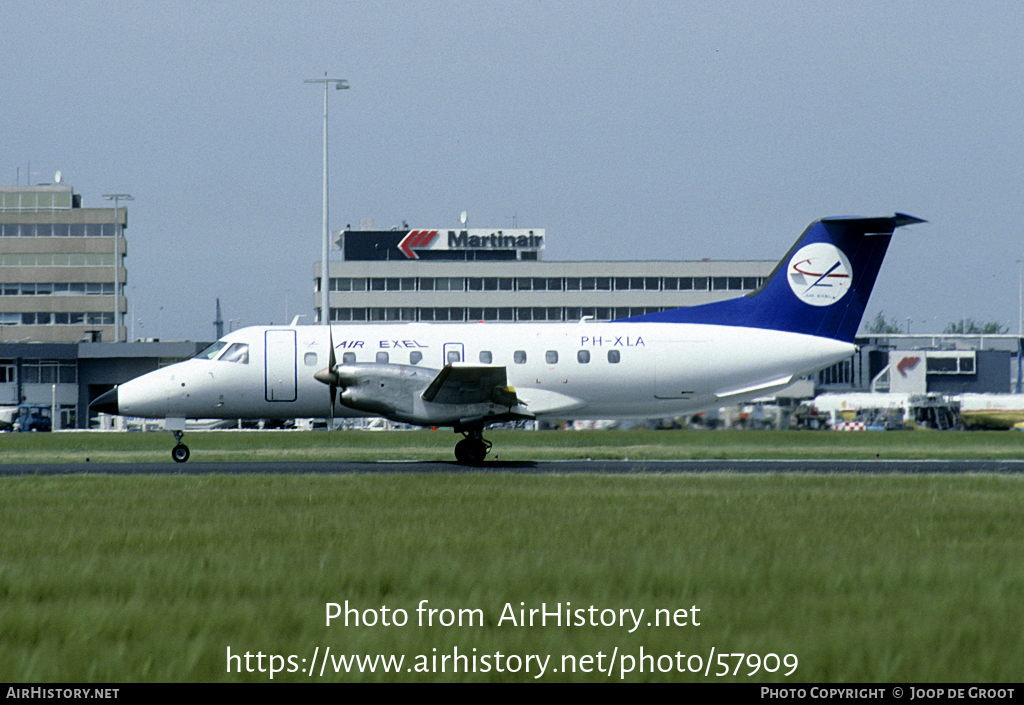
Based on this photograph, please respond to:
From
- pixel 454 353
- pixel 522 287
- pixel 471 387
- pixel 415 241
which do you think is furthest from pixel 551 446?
pixel 415 241

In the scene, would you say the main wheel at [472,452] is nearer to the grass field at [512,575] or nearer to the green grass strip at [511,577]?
the grass field at [512,575]

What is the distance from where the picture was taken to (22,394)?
3410 inches

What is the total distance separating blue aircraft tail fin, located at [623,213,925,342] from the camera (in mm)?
26891

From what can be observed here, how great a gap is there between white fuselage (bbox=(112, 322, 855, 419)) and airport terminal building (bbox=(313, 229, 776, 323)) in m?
73.1

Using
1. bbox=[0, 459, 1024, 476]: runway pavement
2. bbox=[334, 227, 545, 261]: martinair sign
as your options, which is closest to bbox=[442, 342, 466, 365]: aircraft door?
bbox=[0, 459, 1024, 476]: runway pavement

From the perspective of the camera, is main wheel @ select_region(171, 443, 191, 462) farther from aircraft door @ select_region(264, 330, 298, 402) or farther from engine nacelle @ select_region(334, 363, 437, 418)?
engine nacelle @ select_region(334, 363, 437, 418)

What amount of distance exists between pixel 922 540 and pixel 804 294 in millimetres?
15577

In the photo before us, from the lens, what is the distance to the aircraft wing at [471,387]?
23.6 m

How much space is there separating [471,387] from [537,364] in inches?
98.3

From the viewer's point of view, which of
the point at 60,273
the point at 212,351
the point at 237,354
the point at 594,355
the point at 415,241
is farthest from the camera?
the point at 60,273

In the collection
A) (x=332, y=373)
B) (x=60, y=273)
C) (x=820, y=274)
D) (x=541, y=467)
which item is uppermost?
(x=60, y=273)

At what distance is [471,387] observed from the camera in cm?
2422

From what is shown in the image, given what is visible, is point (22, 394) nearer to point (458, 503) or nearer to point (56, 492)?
point (56, 492)

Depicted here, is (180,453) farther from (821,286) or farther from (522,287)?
(522,287)
